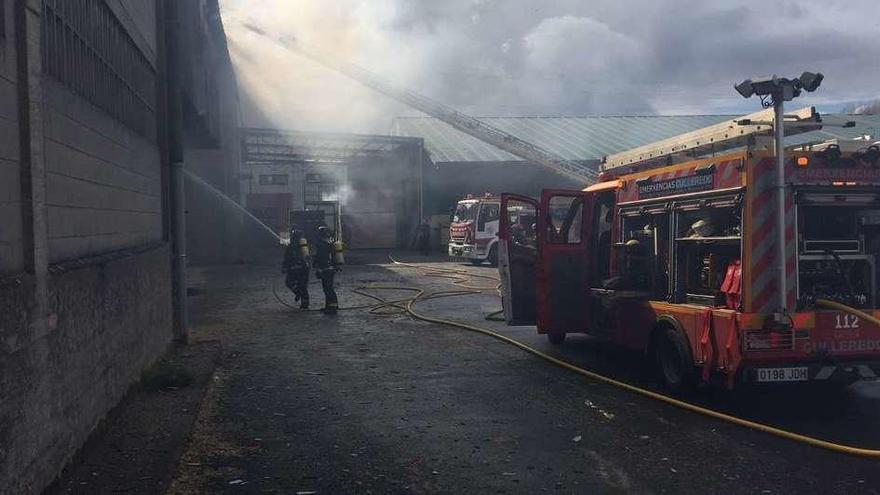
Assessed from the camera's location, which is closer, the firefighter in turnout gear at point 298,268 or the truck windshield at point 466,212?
the firefighter in turnout gear at point 298,268

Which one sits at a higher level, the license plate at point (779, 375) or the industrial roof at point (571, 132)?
the industrial roof at point (571, 132)

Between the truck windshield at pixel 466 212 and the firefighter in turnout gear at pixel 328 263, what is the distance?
11718 millimetres

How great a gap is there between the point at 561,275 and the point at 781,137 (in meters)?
3.34

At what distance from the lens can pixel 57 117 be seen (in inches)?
193

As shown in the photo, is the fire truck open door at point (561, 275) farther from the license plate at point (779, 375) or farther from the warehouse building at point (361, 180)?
the warehouse building at point (361, 180)

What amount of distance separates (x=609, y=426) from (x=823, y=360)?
1.84 meters

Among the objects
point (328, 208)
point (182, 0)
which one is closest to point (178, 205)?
point (182, 0)

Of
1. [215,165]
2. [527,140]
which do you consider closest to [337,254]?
[215,165]

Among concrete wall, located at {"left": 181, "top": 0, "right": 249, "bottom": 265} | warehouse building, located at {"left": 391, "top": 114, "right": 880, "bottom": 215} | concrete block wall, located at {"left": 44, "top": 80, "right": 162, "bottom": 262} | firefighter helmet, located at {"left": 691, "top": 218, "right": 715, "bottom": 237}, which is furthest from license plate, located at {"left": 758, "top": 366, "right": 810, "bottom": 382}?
warehouse building, located at {"left": 391, "top": 114, "right": 880, "bottom": 215}

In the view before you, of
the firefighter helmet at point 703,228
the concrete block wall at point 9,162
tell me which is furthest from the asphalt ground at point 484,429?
the concrete block wall at point 9,162

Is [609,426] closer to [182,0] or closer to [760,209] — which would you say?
[760,209]

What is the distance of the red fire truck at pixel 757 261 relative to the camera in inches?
231

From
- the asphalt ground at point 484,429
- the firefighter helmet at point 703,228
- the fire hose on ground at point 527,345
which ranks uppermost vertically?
the firefighter helmet at point 703,228

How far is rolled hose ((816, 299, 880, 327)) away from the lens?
18.6 ft
